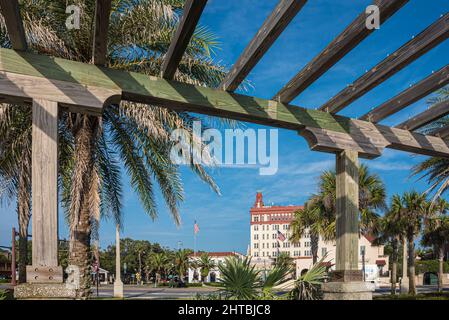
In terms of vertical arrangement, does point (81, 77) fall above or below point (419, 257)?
above

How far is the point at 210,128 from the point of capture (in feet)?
33.4

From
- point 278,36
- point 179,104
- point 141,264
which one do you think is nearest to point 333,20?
point 278,36

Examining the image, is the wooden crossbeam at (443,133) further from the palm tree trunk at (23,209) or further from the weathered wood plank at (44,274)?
the palm tree trunk at (23,209)

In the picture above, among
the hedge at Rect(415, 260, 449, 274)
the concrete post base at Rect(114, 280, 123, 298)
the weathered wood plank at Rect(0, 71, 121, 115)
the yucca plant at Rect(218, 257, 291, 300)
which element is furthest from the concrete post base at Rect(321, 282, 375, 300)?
the hedge at Rect(415, 260, 449, 274)

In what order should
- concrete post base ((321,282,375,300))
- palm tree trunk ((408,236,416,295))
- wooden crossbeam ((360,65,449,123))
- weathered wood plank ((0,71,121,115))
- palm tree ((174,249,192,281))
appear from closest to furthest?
weathered wood plank ((0,71,121,115)), wooden crossbeam ((360,65,449,123)), concrete post base ((321,282,375,300)), palm tree trunk ((408,236,416,295)), palm tree ((174,249,192,281))

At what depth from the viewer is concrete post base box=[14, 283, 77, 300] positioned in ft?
12.3

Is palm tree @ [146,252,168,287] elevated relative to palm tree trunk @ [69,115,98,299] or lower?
lower

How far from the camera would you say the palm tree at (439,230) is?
2598 centimetres

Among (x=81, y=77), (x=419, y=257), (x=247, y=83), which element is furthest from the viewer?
(x=419, y=257)

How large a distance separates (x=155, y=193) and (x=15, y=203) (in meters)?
4.19

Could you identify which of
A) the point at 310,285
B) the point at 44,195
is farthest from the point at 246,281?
the point at 44,195

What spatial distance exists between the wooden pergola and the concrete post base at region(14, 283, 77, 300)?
6 cm

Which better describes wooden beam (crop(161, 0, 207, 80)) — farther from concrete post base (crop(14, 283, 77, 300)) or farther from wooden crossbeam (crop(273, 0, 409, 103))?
concrete post base (crop(14, 283, 77, 300))
